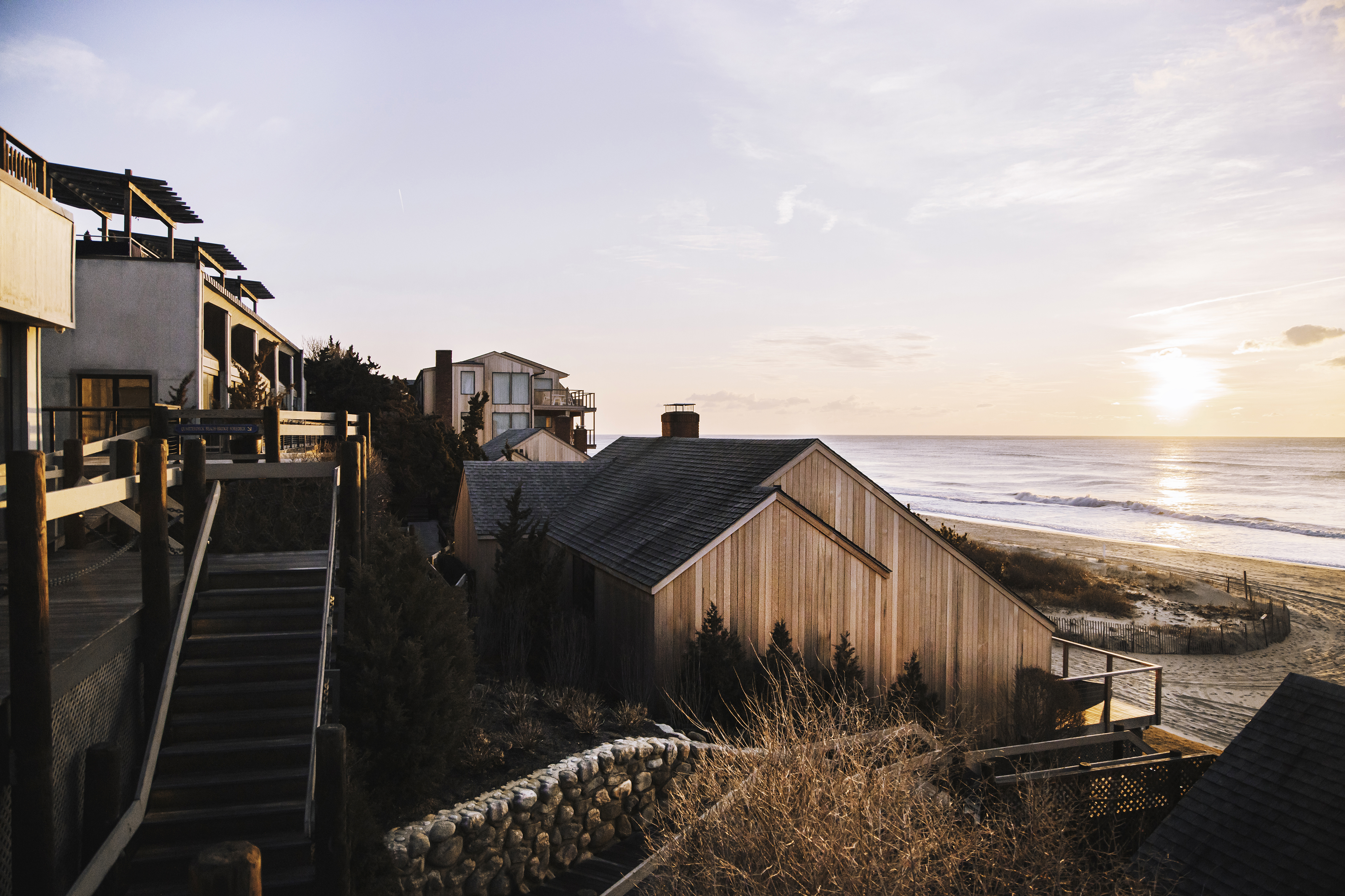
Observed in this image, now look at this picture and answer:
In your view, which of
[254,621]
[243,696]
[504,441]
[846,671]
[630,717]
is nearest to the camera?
[243,696]

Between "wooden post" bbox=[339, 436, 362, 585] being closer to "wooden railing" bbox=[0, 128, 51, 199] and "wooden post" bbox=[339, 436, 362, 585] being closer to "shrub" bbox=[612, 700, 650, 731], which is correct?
"shrub" bbox=[612, 700, 650, 731]

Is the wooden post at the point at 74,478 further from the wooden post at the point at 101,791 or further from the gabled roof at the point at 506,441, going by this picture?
the gabled roof at the point at 506,441

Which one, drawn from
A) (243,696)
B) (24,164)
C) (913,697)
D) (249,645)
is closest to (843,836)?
(243,696)

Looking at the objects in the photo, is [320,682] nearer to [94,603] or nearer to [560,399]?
[94,603]

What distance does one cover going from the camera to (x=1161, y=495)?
86.8 m

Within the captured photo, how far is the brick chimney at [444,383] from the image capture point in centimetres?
5600

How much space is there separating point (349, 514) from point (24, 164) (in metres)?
8.91

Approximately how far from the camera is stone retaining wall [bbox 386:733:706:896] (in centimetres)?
825

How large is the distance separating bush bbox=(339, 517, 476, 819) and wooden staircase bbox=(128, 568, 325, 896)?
63 centimetres

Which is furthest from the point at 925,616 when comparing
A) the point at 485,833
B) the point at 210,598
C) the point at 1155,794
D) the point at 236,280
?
the point at 236,280

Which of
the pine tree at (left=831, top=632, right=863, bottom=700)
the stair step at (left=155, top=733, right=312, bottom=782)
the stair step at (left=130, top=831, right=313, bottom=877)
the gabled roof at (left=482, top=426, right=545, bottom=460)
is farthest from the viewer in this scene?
the gabled roof at (left=482, top=426, right=545, bottom=460)

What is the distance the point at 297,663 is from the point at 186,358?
57.5ft

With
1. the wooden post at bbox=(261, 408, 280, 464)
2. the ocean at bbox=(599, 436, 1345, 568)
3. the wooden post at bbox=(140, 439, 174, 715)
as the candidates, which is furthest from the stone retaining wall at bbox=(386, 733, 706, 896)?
the ocean at bbox=(599, 436, 1345, 568)

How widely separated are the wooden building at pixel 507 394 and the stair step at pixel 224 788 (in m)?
49.5
